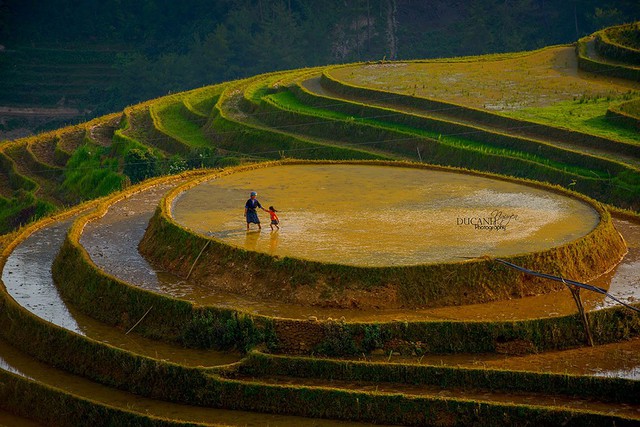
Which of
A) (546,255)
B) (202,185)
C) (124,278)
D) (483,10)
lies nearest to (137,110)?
(202,185)

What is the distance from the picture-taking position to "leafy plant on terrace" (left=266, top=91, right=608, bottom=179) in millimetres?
28956

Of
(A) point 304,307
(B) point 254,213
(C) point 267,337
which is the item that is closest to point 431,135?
(B) point 254,213

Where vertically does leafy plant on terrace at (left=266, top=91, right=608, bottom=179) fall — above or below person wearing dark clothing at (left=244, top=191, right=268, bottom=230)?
below

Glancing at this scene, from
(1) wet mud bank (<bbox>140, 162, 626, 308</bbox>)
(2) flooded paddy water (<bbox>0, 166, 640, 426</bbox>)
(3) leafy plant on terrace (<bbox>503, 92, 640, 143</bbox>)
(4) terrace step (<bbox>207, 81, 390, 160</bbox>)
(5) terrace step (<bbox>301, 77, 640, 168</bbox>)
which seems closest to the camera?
(2) flooded paddy water (<bbox>0, 166, 640, 426</bbox>)

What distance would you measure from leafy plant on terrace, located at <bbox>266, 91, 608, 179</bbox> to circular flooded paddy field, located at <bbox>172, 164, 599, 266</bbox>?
573 cm

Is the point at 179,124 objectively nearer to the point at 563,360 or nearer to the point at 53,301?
the point at 53,301

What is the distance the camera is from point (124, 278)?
18688 millimetres

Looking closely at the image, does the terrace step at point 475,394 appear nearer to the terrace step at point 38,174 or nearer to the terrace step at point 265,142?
the terrace step at point 265,142

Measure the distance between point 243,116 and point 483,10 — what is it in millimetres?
38459

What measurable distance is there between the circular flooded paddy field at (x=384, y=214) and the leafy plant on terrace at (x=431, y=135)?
573 cm

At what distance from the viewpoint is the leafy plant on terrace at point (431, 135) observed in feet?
95.0

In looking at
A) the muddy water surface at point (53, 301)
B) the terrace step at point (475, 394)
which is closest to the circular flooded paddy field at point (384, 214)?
the muddy water surface at point (53, 301)

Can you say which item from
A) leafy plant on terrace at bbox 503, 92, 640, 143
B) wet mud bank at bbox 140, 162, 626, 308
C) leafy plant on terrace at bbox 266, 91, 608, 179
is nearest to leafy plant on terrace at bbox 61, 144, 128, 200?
leafy plant on terrace at bbox 266, 91, 608, 179

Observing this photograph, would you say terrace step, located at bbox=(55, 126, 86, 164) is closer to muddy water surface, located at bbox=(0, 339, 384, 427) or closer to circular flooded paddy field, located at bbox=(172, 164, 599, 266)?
circular flooded paddy field, located at bbox=(172, 164, 599, 266)
